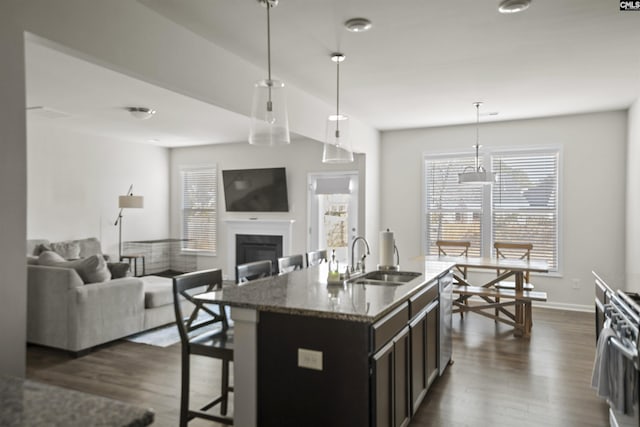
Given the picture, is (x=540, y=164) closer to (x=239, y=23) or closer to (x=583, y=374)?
(x=583, y=374)

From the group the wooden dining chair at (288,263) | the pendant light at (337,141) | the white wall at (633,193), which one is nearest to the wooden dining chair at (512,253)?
the white wall at (633,193)

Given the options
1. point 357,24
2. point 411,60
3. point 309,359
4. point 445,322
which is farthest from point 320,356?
point 411,60

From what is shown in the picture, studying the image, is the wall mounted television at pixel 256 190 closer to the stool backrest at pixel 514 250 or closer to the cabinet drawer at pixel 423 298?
the stool backrest at pixel 514 250

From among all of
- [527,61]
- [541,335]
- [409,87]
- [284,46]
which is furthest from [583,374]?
[284,46]

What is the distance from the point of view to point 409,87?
4730 millimetres

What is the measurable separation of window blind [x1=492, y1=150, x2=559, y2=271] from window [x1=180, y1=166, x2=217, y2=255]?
514cm

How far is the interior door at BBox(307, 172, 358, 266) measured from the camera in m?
7.06

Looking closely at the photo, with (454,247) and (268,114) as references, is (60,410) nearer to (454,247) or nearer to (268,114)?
(268,114)

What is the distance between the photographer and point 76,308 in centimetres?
410

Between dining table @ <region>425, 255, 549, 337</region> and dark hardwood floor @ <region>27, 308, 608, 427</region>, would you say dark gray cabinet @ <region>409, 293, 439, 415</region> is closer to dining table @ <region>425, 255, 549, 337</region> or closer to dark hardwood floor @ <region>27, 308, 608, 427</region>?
dark hardwood floor @ <region>27, 308, 608, 427</region>

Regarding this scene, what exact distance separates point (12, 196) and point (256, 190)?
229 inches

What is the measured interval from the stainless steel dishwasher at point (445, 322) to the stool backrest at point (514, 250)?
8.07 ft

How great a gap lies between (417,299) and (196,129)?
517cm

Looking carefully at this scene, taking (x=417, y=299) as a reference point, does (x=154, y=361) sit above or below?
below
